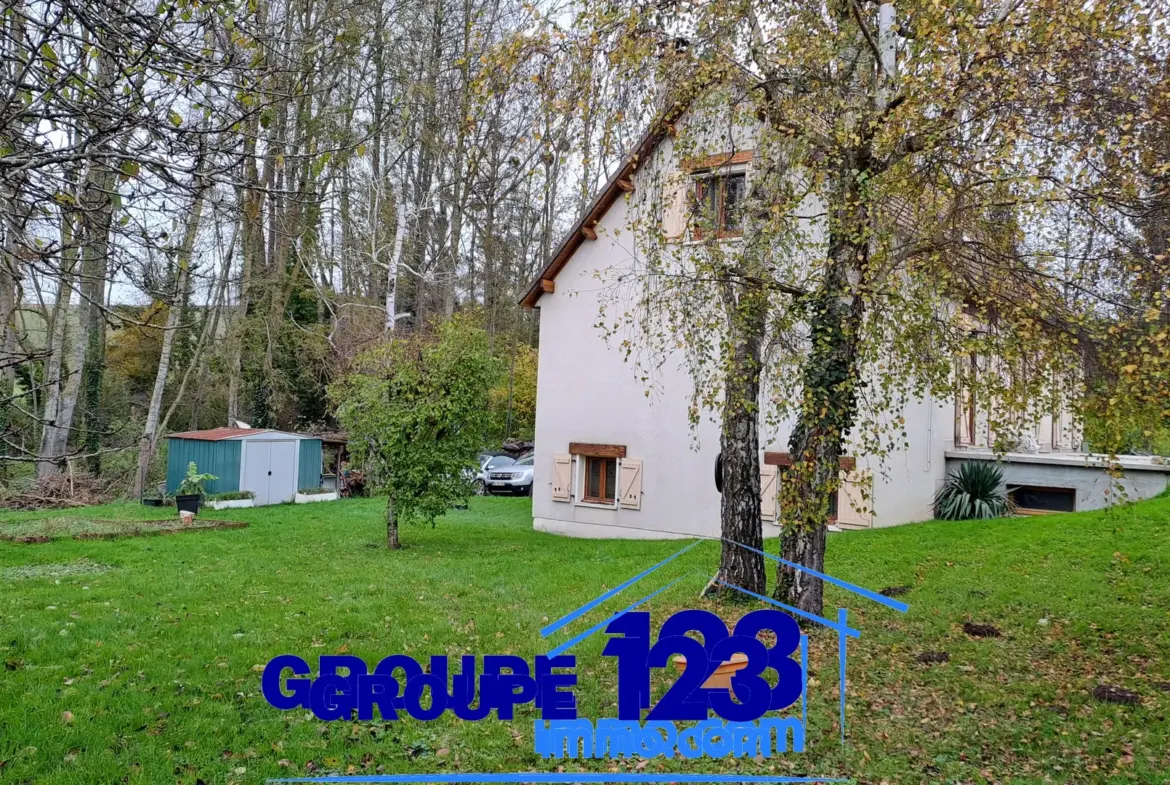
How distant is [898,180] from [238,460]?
657 inches

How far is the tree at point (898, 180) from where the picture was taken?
5.06 m

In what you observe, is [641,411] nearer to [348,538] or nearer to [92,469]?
[348,538]

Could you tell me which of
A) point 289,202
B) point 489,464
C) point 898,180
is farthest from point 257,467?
point 898,180

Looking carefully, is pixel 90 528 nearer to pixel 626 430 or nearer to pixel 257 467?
pixel 257 467

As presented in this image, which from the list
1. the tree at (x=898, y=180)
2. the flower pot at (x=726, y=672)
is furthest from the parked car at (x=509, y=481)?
the flower pot at (x=726, y=672)

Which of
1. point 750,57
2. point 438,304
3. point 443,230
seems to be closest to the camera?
point 750,57

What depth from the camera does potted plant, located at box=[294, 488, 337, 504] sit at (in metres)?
19.5

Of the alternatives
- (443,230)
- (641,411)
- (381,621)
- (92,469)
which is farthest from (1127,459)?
(92,469)

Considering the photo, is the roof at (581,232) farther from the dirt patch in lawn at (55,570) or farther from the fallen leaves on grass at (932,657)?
the dirt patch in lawn at (55,570)

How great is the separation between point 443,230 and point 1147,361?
77.7ft

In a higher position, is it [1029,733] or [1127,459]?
[1127,459]

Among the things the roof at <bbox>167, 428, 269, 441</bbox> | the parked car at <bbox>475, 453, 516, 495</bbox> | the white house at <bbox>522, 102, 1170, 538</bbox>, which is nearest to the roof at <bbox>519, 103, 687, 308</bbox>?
the white house at <bbox>522, 102, 1170, 538</bbox>

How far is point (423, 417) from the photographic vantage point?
1162 centimetres

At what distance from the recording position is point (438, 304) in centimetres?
2764
